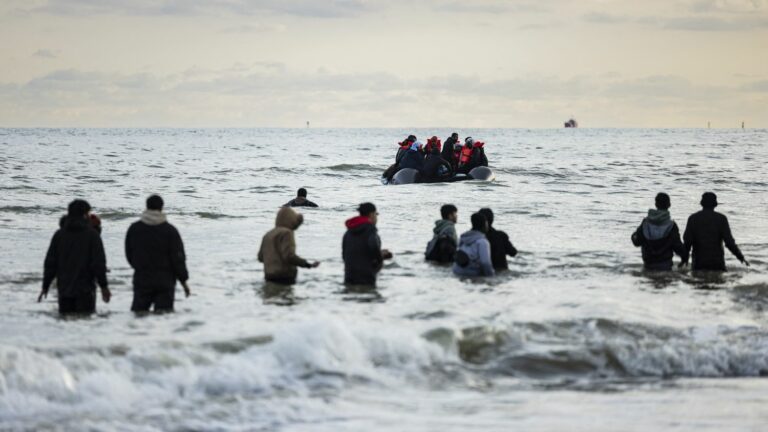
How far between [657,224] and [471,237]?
324cm

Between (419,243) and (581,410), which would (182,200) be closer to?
(419,243)

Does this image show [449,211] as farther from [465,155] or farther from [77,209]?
[465,155]

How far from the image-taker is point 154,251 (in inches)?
459

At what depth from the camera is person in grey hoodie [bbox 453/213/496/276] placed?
583 inches

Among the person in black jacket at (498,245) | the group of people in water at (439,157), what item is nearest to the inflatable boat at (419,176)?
the group of people in water at (439,157)

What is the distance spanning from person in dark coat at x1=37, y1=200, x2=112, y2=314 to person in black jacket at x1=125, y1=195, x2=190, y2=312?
0.37 metres

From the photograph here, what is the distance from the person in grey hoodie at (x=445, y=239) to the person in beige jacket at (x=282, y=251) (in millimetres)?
2553

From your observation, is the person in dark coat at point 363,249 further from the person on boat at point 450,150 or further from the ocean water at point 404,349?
the person on boat at point 450,150

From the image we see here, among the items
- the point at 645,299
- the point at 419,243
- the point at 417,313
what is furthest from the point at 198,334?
the point at 419,243

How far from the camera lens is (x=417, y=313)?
43.4ft

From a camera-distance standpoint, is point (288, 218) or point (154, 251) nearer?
point (154, 251)

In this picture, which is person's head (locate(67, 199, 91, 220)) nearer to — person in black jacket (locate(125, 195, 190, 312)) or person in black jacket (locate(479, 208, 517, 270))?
person in black jacket (locate(125, 195, 190, 312))

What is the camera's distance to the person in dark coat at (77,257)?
11.6 meters

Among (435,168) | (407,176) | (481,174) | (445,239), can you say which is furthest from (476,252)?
(481,174)
